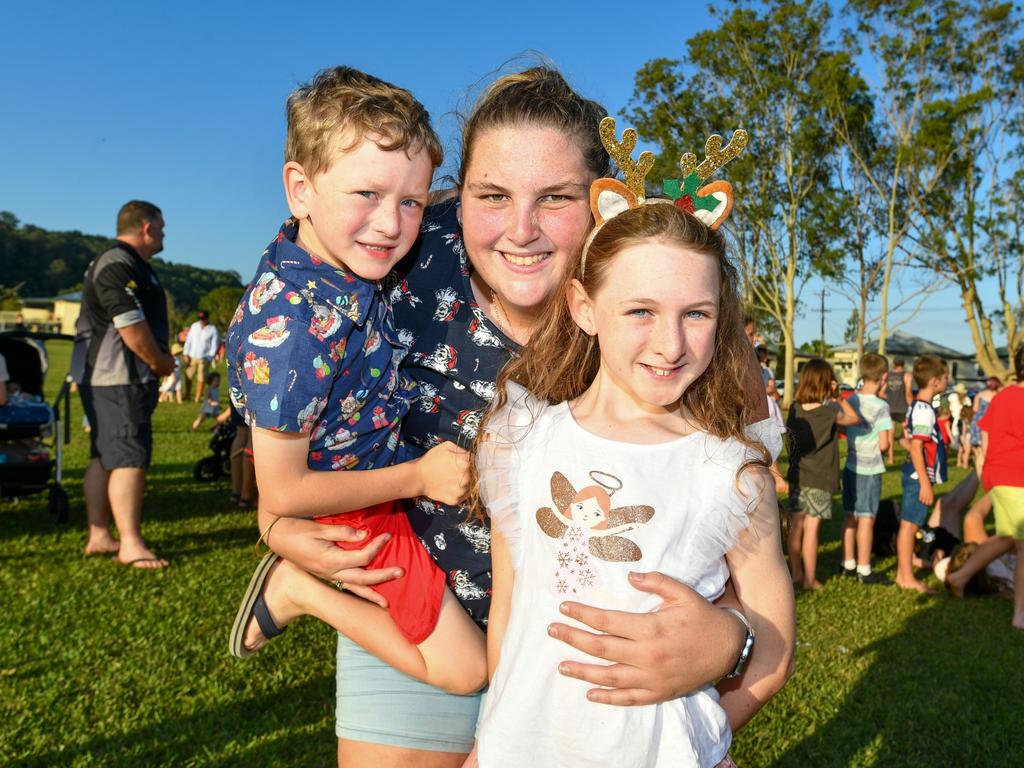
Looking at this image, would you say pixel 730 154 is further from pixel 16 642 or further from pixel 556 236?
pixel 16 642

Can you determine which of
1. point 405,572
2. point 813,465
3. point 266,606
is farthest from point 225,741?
point 813,465

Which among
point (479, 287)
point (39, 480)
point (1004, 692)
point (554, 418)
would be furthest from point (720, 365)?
point (39, 480)

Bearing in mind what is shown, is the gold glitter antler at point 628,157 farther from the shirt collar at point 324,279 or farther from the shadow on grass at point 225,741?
the shadow on grass at point 225,741

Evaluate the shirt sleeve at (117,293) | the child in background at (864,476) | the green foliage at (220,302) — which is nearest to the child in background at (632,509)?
the shirt sleeve at (117,293)

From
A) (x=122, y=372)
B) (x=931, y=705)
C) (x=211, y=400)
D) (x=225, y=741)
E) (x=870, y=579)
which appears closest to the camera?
(x=225, y=741)

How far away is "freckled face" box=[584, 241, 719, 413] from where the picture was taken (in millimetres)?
1618

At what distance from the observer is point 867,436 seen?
7.66 metres

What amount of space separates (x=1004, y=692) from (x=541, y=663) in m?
4.92

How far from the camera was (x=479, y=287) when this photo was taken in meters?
2.18

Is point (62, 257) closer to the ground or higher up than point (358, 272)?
higher up

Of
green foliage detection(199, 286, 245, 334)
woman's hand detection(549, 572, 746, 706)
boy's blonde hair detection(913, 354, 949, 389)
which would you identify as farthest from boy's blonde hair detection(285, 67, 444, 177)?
green foliage detection(199, 286, 245, 334)

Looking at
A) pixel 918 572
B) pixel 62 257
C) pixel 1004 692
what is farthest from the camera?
pixel 62 257

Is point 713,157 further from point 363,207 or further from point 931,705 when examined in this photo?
point 931,705

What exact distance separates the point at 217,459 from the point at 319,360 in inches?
378
